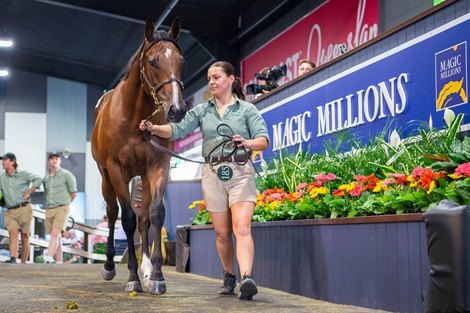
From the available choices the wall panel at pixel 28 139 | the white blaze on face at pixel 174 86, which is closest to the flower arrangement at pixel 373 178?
the white blaze on face at pixel 174 86

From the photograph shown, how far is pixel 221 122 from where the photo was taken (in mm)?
5262

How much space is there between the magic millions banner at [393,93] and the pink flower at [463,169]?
608 mm

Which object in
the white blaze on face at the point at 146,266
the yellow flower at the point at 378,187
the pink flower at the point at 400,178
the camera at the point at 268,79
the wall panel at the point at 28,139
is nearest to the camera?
the pink flower at the point at 400,178

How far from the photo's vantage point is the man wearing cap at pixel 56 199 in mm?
12242

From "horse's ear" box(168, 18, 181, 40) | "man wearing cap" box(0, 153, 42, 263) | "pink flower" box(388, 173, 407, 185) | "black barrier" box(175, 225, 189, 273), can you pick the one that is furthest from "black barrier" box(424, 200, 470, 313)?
"man wearing cap" box(0, 153, 42, 263)

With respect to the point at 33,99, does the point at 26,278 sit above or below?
below

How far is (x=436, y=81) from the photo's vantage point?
4.87 metres

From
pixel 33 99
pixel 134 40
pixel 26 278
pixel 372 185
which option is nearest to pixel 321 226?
pixel 372 185

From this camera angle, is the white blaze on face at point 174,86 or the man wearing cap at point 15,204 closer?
the white blaze on face at point 174,86

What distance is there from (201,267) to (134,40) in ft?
48.3

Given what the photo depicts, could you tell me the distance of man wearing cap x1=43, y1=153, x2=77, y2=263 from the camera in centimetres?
1224

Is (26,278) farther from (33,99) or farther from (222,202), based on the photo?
(33,99)

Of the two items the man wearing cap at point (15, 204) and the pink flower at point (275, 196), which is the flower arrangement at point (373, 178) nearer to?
the pink flower at point (275, 196)

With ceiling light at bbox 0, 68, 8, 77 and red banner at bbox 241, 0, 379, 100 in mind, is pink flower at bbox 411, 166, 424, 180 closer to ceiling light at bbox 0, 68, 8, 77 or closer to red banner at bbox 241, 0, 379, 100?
red banner at bbox 241, 0, 379, 100
